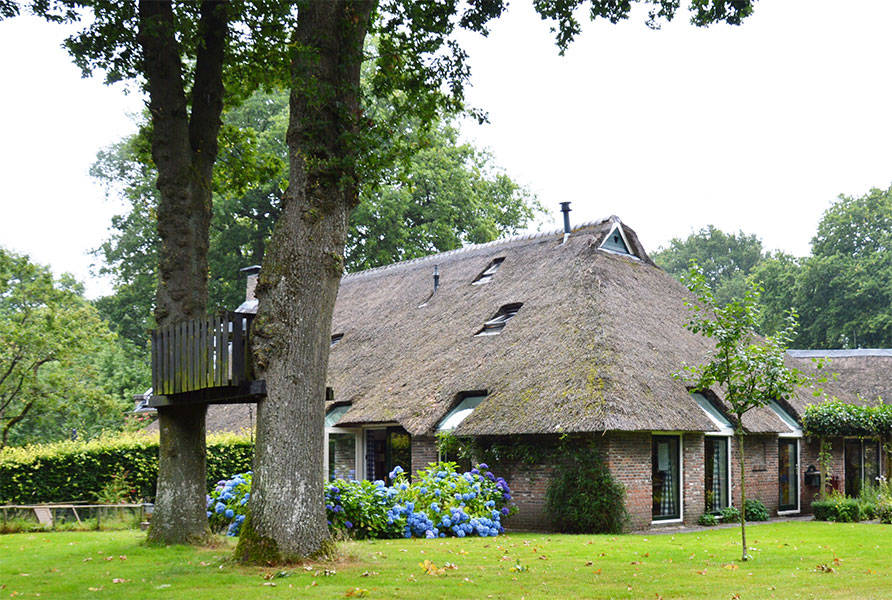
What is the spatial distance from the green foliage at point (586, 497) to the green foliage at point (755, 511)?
450cm

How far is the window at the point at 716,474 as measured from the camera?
1947 cm

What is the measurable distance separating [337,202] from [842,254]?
38.2 metres

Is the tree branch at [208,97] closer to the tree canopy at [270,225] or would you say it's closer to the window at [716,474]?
the window at [716,474]

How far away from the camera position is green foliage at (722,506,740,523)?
19.2m

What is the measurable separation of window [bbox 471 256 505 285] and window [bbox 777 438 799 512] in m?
8.50

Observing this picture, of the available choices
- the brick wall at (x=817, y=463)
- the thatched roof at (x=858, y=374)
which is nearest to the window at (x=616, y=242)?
the thatched roof at (x=858, y=374)

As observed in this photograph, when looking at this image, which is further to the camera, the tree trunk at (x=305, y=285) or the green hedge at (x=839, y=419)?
the green hedge at (x=839, y=419)

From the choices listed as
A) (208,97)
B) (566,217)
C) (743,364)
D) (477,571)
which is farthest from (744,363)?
(566,217)

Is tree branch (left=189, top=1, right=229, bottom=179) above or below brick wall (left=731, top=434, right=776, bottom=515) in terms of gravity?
above

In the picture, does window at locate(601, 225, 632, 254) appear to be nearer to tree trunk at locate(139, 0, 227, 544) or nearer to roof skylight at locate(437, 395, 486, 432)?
roof skylight at locate(437, 395, 486, 432)

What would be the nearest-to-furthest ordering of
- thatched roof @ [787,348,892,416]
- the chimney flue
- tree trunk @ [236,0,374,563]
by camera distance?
tree trunk @ [236,0,374,563]
the chimney flue
thatched roof @ [787,348,892,416]

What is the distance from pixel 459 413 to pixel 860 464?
38.5ft

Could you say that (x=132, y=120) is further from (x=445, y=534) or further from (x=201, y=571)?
(x=201, y=571)

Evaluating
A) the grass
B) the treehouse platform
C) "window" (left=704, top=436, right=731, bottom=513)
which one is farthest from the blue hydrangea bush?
"window" (left=704, top=436, right=731, bottom=513)
